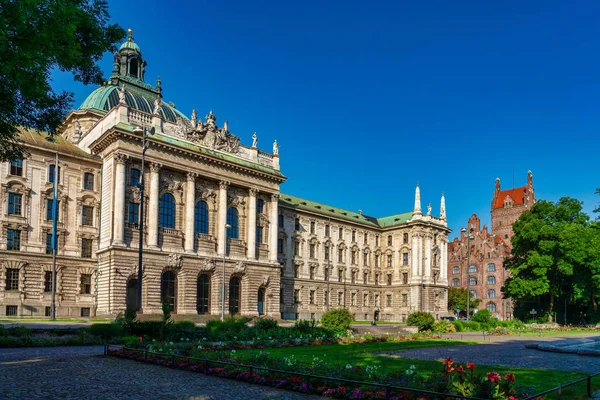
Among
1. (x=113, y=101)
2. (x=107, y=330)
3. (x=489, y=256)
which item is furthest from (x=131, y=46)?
(x=489, y=256)

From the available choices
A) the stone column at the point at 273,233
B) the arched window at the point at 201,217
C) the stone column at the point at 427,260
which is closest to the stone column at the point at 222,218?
the arched window at the point at 201,217

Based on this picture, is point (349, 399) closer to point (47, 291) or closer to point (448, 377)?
point (448, 377)

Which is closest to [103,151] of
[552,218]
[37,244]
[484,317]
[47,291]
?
[37,244]

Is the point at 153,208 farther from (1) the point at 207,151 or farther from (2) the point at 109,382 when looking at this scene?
(2) the point at 109,382

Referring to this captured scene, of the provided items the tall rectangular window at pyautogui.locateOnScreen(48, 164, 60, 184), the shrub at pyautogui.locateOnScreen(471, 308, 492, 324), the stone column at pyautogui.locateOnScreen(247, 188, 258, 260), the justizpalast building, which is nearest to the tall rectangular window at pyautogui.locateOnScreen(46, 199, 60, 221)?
the justizpalast building

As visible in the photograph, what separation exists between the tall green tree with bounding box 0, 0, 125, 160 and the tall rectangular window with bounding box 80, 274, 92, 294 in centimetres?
3305

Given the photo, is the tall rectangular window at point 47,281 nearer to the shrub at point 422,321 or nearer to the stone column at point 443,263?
the shrub at point 422,321

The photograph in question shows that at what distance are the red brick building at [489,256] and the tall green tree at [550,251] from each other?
1367 inches

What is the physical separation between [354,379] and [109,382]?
7066mm

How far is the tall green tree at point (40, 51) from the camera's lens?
595 inches

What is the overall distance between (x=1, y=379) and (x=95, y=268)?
3714 cm

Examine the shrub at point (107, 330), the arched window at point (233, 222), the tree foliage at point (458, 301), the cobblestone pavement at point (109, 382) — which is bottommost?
the tree foliage at point (458, 301)

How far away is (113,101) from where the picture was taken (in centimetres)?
6144

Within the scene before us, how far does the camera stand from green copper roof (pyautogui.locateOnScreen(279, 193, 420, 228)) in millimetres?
78312
